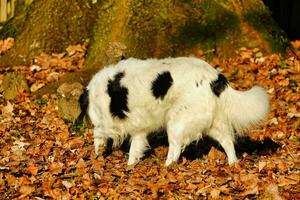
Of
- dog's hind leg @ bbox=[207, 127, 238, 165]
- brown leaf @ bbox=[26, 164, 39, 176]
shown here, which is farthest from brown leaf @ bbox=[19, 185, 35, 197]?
dog's hind leg @ bbox=[207, 127, 238, 165]

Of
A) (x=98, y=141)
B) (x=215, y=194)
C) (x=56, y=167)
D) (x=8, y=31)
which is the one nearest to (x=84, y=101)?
(x=98, y=141)

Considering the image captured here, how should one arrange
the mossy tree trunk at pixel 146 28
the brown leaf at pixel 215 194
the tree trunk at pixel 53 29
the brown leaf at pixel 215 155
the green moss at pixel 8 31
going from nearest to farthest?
the brown leaf at pixel 215 194
the brown leaf at pixel 215 155
the mossy tree trunk at pixel 146 28
the tree trunk at pixel 53 29
the green moss at pixel 8 31

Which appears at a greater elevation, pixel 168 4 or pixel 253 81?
pixel 168 4

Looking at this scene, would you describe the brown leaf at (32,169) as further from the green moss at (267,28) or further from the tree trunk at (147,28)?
the green moss at (267,28)

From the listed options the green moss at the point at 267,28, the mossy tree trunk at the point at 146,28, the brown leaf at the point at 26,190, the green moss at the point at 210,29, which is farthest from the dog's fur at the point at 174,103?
the green moss at the point at 267,28

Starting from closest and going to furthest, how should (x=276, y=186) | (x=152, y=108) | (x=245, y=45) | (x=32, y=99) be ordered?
1. (x=276, y=186)
2. (x=152, y=108)
3. (x=32, y=99)
4. (x=245, y=45)

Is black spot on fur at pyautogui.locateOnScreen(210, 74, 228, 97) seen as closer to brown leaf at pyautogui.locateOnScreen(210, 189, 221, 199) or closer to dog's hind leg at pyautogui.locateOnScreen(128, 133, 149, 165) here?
dog's hind leg at pyautogui.locateOnScreen(128, 133, 149, 165)

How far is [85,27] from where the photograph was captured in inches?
446

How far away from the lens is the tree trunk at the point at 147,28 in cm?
1055

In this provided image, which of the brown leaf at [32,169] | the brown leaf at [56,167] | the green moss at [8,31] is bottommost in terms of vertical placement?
the brown leaf at [56,167]

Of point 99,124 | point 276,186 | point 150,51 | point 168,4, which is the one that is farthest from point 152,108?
point 168,4

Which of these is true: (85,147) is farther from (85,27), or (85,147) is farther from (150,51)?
(85,27)

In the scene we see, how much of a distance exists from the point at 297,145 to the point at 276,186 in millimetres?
2384

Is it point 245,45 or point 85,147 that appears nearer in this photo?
point 85,147
